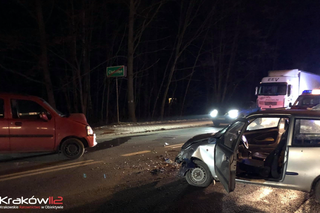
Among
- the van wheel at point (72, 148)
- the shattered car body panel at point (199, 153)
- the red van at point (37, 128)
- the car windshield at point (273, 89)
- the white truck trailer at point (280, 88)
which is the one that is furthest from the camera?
the car windshield at point (273, 89)

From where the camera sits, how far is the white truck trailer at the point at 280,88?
57.3 ft

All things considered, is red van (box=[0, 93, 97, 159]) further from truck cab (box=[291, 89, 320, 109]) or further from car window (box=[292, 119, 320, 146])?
truck cab (box=[291, 89, 320, 109])

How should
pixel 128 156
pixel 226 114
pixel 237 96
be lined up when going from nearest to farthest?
pixel 128 156, pixel 226 114, pixel 237 96

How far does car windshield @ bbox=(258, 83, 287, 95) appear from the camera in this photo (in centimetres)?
1758

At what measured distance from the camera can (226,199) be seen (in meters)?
4.52

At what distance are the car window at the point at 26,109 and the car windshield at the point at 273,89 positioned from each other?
16.0m

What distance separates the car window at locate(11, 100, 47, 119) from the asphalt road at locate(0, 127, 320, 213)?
4.47 feet

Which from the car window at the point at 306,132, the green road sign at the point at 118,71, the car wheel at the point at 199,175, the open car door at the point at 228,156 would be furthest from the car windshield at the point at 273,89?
the car wheel at the point at 199,175

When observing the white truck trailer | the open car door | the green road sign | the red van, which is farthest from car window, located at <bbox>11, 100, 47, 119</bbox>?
the white truck trailer

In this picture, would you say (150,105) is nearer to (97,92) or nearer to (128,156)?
(97,92)

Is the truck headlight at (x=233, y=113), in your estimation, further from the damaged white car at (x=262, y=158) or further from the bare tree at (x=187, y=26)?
the damaged white car at (x=262, y=158)

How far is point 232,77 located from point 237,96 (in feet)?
22.5

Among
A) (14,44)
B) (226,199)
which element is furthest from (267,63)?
(226,199)

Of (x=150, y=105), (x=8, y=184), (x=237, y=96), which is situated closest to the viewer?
(x=8, y=184)
